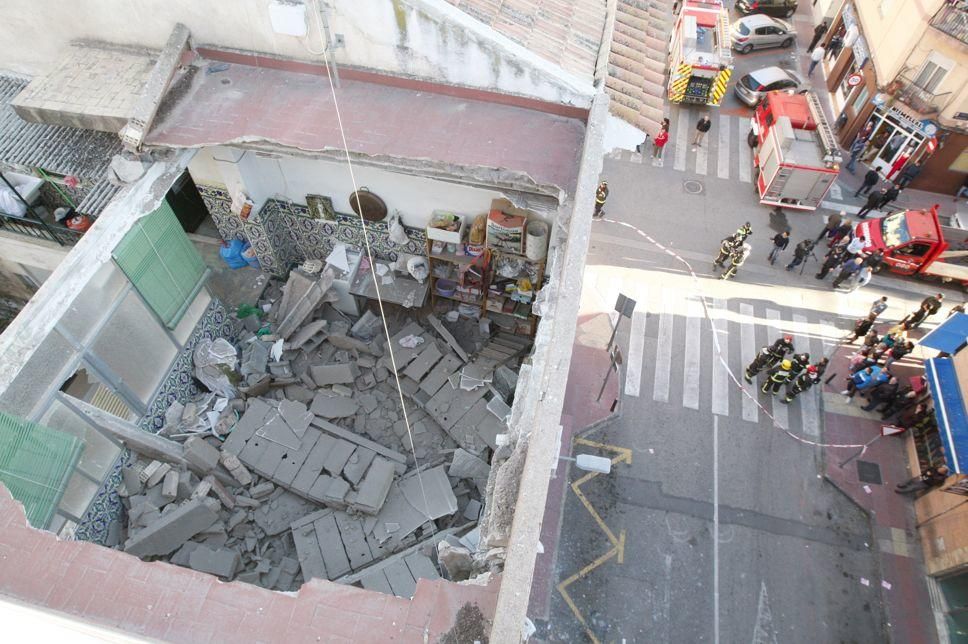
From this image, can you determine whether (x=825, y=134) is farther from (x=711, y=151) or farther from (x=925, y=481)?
(x=925, y=481)

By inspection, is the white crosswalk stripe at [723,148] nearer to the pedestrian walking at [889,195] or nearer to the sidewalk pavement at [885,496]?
the pedestrian walking at [889,195]

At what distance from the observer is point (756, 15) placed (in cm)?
2705

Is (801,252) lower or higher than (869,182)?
lower

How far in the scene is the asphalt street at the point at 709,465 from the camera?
1297 centimetres

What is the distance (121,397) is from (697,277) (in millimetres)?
16173

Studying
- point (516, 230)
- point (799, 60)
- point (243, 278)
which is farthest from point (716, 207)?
point (243, 278)

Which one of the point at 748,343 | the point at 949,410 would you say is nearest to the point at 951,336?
the point at 949,410

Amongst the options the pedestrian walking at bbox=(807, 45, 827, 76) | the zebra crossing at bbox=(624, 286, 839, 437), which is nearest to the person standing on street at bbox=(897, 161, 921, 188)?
the pedestrian walking at bbox=(807, 45, 827, 76)

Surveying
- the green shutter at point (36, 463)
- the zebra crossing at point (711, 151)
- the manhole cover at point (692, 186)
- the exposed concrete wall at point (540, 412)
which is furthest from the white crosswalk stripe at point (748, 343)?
the green shutter at point (36, 463)

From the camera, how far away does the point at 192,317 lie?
10.7 meters

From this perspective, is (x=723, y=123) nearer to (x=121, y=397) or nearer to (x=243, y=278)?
(x=243, y=278)

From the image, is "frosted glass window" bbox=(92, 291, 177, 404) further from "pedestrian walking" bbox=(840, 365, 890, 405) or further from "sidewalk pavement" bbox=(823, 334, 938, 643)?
"pedestrian walking" bbox=(840, 365, 890, 405)

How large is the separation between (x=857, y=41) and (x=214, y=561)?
27.5 metres

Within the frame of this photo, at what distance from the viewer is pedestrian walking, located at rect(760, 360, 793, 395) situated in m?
15.0
